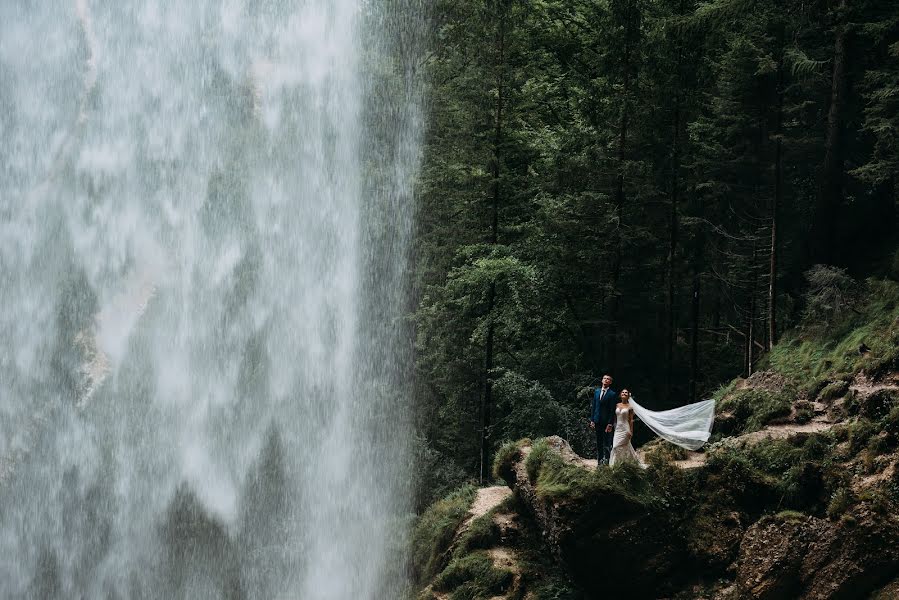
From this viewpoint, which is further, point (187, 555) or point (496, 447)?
point (187, 555)

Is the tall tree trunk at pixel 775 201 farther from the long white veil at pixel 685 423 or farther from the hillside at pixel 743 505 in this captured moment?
the long white veil at pixel 685 423

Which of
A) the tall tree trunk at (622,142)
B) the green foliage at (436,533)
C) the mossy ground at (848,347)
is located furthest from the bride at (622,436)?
the tall tree trunk at (622,142)

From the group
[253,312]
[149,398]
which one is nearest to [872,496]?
[253,312]

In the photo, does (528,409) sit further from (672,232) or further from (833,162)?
(833,162)

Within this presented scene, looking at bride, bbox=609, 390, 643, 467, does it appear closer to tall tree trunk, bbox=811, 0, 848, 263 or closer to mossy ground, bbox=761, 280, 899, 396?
mossy ground, bbox=761, 280, 899, 396

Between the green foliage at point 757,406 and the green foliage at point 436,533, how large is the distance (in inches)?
219

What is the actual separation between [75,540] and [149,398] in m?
6.49

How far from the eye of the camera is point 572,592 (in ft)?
41.8

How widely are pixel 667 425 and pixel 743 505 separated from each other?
6.73 ft

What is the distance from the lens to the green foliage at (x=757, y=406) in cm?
1412

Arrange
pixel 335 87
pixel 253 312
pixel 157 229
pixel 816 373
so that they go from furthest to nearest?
pixel 157 229 → pixel 335 87 → pixel 253 312 → pixel 816 373

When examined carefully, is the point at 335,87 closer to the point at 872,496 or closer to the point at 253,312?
the point at 253,312

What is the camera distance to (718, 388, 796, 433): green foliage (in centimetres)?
1412

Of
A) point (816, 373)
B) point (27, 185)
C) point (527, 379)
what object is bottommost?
point (527, 379)
